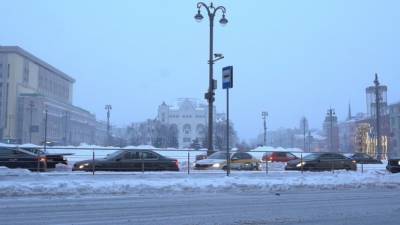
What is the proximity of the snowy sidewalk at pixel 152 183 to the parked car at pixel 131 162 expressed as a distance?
2.38m

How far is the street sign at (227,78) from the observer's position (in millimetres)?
23266

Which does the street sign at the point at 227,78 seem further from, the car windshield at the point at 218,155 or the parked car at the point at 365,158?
the parked car at the point at 365,158

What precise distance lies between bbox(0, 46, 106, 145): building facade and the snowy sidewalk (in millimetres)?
103699

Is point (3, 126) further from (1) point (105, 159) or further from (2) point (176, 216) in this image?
(2) point (176, 216)

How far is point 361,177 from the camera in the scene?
26141 millimetres

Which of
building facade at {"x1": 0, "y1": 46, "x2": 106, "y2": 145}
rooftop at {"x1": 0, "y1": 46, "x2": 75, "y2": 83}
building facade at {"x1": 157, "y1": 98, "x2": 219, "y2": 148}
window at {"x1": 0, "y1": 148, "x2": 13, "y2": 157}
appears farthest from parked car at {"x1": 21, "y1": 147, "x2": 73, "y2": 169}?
building facade at {"x1": 157, "y1": 98, "x2": 219, "y2": 148}

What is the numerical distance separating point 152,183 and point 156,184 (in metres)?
0.29

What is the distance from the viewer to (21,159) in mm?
28078

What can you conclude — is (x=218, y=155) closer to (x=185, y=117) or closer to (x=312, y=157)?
(x=312, y=157)

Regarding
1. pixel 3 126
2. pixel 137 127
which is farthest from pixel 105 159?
pixel 137 127

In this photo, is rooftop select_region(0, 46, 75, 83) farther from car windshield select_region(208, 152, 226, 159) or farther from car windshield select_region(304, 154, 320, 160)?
car windshield select_region(304, 154, 320, 160)

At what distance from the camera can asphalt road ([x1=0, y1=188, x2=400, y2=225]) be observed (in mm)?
11797

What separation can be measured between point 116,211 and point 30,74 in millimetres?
149595

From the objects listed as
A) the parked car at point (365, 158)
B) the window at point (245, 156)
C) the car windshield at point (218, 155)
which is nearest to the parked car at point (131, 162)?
the car windshield at point (218, 155)
